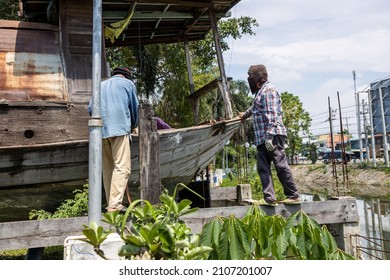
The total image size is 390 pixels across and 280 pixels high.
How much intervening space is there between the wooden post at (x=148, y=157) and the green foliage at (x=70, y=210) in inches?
57.3

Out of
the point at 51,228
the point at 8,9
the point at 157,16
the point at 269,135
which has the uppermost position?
the point at 8,9

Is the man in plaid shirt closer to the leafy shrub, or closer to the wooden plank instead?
the leafy shrub

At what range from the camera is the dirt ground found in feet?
81.0

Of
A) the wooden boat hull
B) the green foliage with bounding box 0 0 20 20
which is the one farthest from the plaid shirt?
the green foliage with bounding box 0 0 20 20

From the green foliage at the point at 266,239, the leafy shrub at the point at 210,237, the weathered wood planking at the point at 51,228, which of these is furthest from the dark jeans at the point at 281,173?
the green foliage at the point at 266,239

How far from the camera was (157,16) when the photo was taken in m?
6.48

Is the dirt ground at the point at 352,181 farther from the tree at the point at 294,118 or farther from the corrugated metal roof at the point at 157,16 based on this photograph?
the corrugated metal roof at the point at 157,16

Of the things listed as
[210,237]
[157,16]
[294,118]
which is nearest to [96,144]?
[210,237]

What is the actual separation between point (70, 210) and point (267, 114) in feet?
8.75

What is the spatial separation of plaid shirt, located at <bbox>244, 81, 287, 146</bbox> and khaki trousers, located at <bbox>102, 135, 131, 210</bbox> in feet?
4.63

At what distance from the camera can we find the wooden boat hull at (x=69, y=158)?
4.74 metres

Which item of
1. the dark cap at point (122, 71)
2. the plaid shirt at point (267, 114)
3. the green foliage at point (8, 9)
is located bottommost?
the plaid shirt at point (267, 114)

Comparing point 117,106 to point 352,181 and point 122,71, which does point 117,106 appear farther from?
point 352,181

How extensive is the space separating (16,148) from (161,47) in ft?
29.8
